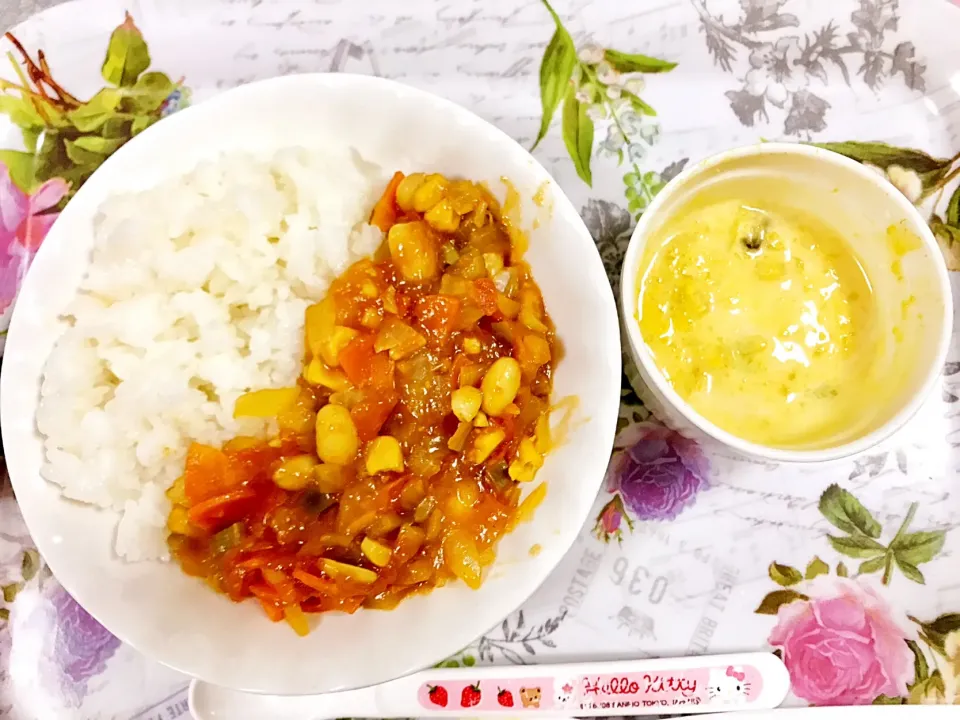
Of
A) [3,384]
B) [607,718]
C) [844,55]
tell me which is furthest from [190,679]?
[844,55]

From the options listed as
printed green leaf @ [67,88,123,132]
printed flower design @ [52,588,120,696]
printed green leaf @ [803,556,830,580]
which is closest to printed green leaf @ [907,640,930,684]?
printed green leaf @ [803,556,830,580]

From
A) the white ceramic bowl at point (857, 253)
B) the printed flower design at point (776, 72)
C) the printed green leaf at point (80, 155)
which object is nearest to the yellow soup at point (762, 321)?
the white ceramic bowl at point (857, 253)

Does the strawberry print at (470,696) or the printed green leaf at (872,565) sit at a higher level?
the strawberry print at (470,696)

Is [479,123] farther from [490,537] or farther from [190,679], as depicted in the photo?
[190,679]

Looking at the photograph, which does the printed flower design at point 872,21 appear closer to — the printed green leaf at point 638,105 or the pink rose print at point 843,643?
the printed green leaf at point 638,105

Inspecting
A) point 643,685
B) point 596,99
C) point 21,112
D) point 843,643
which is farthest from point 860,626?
point 21,112

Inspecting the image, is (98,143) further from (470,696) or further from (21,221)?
(470,696)

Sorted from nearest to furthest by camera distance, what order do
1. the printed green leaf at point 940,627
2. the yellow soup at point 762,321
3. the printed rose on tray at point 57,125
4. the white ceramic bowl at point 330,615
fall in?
the white ceramic bowl at point 330,615, the yellow soup at point 762,321, the printed green leaf at point 940,627, the printed rose on tray at point 57,125
